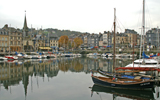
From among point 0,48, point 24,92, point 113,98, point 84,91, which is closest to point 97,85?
point 84,91

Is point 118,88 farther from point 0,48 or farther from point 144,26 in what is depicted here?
point 0,48

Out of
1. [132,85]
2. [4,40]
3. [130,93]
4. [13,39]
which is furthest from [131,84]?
[13,39]

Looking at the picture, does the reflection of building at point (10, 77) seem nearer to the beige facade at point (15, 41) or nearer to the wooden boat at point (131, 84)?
the wooden boat at point (131, 84)

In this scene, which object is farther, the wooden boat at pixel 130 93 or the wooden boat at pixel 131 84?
the wooden boat at pixel 131 84

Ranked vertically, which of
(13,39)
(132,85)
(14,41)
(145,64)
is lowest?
(132,85)

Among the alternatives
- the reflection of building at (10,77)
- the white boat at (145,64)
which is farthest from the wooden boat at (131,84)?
the reflection of building at (10,77)

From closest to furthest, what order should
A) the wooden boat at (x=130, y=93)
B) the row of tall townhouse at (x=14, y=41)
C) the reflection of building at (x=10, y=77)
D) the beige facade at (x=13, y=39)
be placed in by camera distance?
the wooden boat at (x=130, y=93) → the reflection of building at (x=10, y=77) → the row of tall townhouse at (x=14, y=41) → the beige facade at (x=13, y=39)

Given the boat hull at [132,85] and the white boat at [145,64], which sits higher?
the white boat at [145,64]

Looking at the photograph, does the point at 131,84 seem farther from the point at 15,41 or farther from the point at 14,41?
the point at 15,41

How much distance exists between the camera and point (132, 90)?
61.5ft

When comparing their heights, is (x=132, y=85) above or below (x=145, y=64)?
below

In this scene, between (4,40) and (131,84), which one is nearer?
(131,84)

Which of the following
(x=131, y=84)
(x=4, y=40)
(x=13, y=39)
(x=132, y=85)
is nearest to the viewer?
(x=131, y=84)

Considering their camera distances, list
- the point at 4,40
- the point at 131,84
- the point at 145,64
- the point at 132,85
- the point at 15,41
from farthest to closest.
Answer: the point at 15,41 < the point at 4,40 < the point at 145,64 < the point at 132,85 < the point at 131,84
